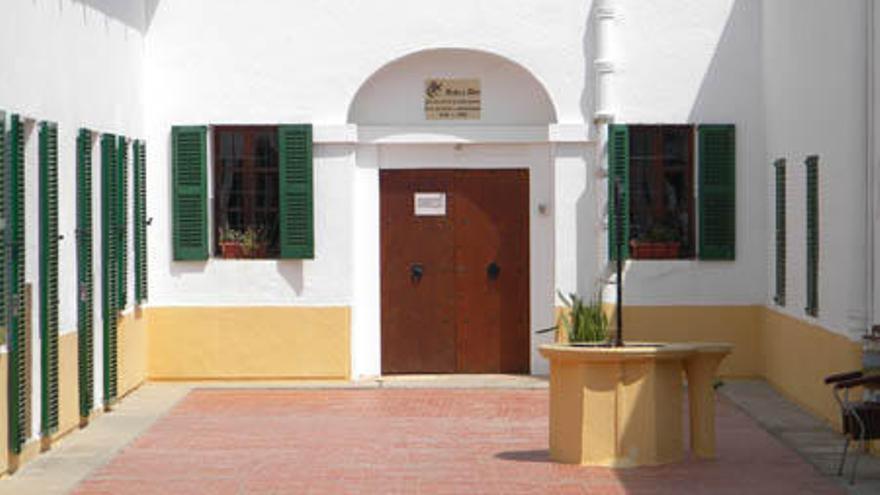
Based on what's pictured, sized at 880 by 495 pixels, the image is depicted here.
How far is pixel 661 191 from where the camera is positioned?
68.4 ft

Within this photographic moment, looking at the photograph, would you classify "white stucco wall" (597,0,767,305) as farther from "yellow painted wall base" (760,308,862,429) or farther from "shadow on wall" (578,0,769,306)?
"yellow painted wall base" (760,308,862,429)

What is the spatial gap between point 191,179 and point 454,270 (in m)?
3.10

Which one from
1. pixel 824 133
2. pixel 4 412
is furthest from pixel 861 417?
pixel 4 412

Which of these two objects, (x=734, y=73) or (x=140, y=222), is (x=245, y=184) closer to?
(x=140, y=222)

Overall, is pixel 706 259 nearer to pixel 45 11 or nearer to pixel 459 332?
pixel 459 332

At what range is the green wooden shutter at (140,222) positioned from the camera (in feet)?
64.6

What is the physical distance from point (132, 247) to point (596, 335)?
4945mm

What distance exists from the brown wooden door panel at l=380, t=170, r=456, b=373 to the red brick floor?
1759mm

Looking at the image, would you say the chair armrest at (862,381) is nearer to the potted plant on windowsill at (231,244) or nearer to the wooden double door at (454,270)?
the wooden double door at (454,270)

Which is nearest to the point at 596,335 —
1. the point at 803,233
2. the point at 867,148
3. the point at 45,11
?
the point at 803,233

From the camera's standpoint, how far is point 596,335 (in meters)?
18.3

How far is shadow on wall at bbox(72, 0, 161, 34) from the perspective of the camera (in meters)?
17.8

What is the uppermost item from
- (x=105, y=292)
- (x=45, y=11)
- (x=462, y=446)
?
(x=45, y=11)

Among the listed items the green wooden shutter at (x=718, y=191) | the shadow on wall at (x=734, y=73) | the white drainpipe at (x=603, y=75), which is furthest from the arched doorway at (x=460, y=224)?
the shadow on wall at (x=734, y=73)
